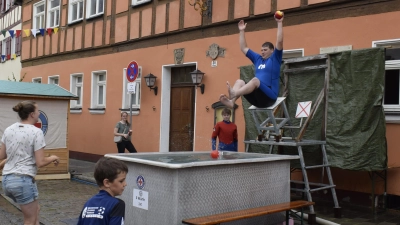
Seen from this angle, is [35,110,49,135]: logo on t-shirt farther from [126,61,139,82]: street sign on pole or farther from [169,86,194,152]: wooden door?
[169,86,194,152]: wooden door

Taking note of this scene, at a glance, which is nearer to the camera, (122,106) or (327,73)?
(327,73)

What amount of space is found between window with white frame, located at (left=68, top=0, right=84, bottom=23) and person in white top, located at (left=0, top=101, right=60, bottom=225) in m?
13.2

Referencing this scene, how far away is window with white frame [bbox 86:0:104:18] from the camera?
16.5m

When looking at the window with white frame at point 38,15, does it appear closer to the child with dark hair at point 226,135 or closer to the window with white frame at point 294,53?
the window with white frame at point 294,53

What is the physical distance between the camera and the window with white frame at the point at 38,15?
20.8m

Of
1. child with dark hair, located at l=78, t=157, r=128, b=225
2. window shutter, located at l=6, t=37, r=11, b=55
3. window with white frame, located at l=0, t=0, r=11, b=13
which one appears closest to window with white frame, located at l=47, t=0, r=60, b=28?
window shutter, located at l=6, t=37, r=11, b=55

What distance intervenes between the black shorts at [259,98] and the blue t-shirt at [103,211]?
326 centimetres

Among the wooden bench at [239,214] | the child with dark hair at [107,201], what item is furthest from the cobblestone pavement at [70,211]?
the child with dark hair at [107,201]

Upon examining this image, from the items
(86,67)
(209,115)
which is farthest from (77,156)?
(209,115)

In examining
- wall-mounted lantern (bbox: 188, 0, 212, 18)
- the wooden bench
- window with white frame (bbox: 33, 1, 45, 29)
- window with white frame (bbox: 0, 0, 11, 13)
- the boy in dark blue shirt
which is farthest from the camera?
window with white frame (bbox: 0, 0, 11, 13)

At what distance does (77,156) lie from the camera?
17250mm

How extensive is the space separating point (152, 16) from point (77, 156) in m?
6.06

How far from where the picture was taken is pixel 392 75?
27.6ft

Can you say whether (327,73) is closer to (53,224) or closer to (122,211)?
(53,224)
